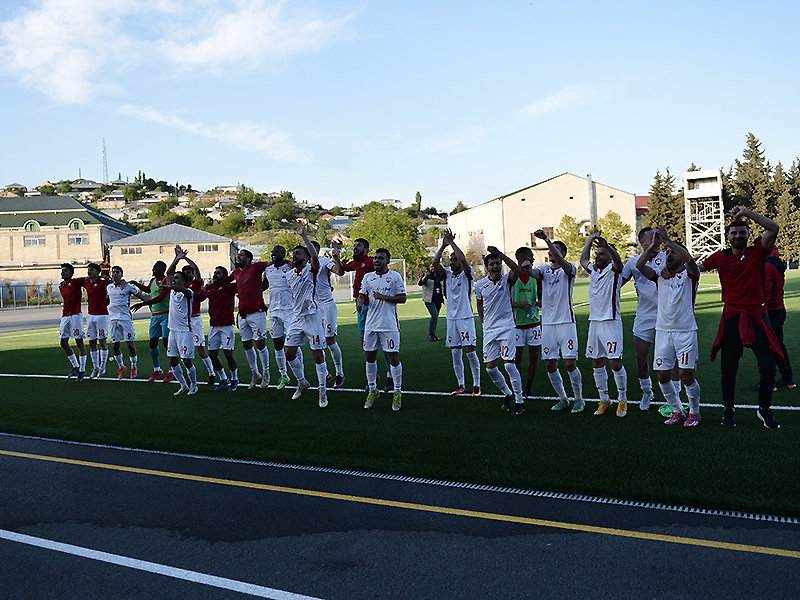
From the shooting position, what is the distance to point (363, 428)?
322 inches

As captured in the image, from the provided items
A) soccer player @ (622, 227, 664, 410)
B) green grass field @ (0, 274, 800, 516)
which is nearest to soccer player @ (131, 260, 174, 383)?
green grass field @ (0, 274, 800, 516)

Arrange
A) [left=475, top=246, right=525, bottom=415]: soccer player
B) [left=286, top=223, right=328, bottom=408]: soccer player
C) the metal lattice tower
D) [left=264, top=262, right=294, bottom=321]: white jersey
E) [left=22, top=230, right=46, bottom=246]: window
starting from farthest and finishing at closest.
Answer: [left=22, top=230, right=46, bottom=246]: window, the metal lattice tower, [left=264, top=262, right=294, bottom=321]: white jersey, [left=286, top=223, right=328, bottom=408]: soccer player, [left=475, top=246, right=525, bottom=415]: soccer player

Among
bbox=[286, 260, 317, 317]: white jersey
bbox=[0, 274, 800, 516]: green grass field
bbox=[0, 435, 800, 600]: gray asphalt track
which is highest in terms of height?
bbox=[286, 260, 317, 317]: white jersey

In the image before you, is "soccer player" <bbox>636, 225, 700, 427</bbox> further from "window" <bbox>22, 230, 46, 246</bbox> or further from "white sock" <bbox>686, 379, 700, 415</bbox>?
"window" <bbox>22, 230, 46, 246</bbox>

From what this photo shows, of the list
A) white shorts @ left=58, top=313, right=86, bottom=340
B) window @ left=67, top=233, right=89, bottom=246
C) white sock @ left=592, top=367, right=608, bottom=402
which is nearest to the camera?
white sock @ left=592, top=367, right=608, bottom=402

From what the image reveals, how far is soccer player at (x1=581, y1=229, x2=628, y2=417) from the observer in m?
8.09

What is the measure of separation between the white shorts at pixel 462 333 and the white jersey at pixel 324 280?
6.32ft

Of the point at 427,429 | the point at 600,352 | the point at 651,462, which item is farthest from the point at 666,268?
the point at 427,429

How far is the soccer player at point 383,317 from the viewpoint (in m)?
9.20

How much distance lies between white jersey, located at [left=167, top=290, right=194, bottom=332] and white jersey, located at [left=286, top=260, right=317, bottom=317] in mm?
2476

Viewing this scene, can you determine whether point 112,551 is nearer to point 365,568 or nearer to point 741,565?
point 365,568

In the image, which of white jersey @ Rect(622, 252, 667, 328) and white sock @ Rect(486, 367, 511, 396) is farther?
white sock @ Rect(486, 367, 511, 396)

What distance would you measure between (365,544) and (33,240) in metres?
84.6

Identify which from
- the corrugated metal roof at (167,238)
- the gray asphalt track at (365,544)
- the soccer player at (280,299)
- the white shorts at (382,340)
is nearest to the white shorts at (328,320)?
the soccer player at (280,299)
